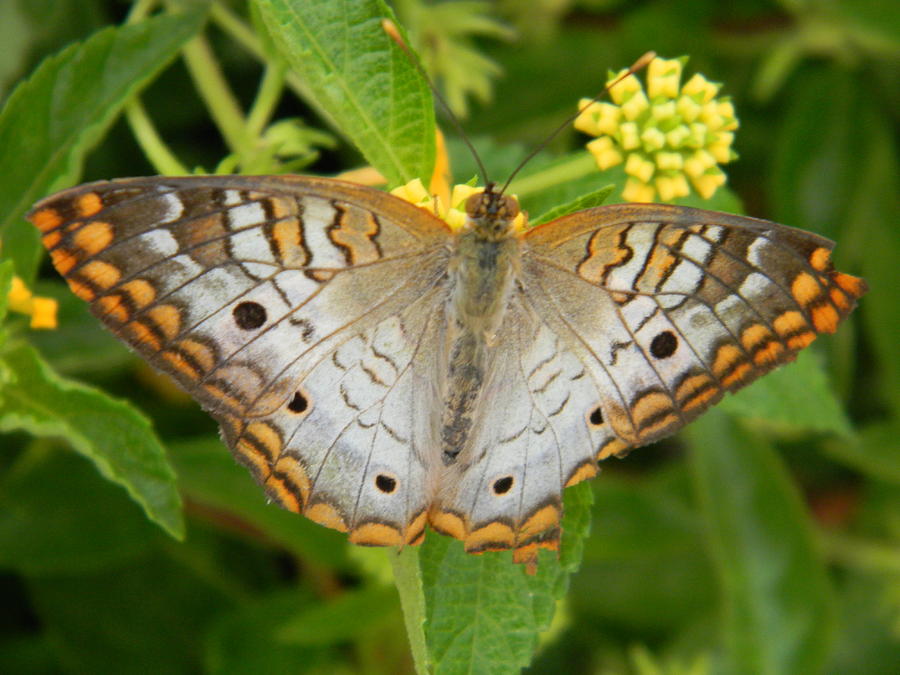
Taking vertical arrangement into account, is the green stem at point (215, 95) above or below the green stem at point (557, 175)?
above

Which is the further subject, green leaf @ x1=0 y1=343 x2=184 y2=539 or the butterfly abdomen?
the butterfly abdomen

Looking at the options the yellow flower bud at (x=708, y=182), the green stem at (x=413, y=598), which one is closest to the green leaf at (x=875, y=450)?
the yellow flower bud at (x=708, y=182)

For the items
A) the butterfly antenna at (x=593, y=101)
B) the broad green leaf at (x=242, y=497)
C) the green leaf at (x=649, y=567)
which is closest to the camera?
the butterfly antenna at (x=593, y=101)

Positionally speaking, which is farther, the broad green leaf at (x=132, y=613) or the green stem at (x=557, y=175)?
the broad green leaf at (x=132, y=613)

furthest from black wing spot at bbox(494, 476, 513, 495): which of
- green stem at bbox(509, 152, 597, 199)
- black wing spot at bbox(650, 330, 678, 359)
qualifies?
green stem at bbox(509, 152, 597, 199)

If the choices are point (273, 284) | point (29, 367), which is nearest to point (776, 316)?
point (273, 284)

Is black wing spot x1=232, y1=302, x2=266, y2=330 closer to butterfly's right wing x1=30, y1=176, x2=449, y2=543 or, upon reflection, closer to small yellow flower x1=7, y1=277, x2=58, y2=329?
butterfly's right wing x1=30, y1=176, x2=449, y2=543

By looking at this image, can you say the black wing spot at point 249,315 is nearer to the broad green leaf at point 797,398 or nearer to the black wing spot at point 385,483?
the black wing spot at point 385,483
